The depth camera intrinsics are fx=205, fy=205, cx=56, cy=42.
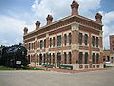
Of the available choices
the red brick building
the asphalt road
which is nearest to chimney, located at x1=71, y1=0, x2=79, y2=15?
the red brick building

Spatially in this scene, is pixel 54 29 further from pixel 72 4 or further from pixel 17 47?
pixel 17 47

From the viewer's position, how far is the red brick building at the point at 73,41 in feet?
124

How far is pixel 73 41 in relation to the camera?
37500 mm

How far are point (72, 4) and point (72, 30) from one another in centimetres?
500

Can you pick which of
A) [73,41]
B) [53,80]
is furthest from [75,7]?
[53,80]

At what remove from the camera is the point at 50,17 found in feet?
157

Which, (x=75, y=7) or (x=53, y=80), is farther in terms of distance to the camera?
(x=75, y=7)

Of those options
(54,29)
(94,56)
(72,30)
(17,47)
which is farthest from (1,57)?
(94,56)

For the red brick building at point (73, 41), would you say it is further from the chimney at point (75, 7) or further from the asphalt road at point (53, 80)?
the asphalt road at point (53, 80)

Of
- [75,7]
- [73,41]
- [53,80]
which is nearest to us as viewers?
[53,80]

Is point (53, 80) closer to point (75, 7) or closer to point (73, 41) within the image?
point (73, 41)

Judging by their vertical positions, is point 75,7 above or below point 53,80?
above

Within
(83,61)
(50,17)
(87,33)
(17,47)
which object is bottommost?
(83,61)

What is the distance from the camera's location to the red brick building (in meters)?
37.9
